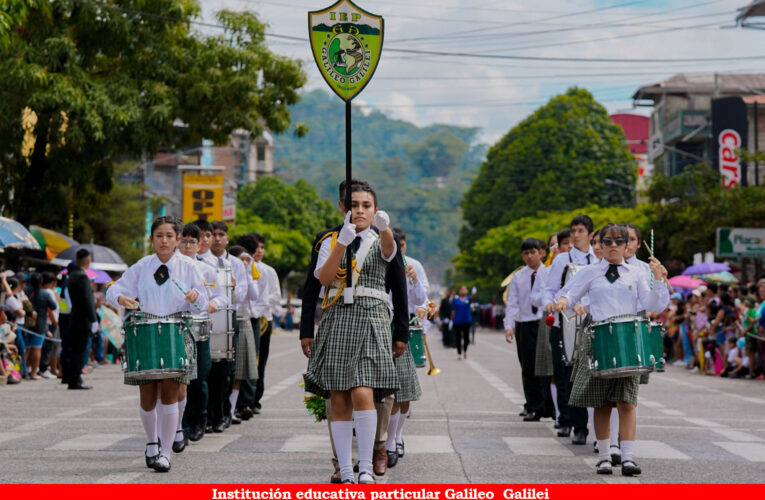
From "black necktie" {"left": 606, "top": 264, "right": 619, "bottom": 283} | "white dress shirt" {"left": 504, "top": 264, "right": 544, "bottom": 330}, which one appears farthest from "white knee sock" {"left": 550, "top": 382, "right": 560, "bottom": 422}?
"black necktie" {"left": 606, "top": 264, "right": 619, "bottom": 283}

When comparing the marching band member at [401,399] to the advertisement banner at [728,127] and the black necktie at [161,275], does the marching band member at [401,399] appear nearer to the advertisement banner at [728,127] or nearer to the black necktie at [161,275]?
the black necktie at [161,275]

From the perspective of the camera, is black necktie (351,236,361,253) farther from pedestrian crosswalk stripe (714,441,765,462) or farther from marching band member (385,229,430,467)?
pedestrian crosswalk stripe (714,441,765,462)

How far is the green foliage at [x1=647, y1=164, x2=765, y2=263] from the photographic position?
39562 mm

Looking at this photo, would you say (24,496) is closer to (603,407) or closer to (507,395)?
(603,407)

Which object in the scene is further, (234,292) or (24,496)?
(234,292)

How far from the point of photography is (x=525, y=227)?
7850cm

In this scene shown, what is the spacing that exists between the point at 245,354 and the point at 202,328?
88.2 inches

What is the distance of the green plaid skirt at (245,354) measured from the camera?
43.6 feet

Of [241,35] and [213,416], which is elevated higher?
[241,35]

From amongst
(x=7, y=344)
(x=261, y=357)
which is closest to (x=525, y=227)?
(x=7, y=344)

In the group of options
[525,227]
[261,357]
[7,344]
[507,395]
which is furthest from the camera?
[525,227]

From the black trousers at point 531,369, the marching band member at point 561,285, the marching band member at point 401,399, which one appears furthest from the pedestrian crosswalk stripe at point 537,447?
the black trousers at point 531,369

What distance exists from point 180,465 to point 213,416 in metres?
2.92

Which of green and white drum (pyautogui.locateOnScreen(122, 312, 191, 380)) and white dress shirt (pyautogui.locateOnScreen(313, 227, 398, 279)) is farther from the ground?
white dress shirt (pyautogui.locateOnScreen(313, 227, 398, 279))
